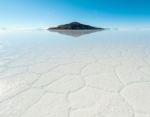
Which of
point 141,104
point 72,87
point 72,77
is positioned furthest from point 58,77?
point 141,104

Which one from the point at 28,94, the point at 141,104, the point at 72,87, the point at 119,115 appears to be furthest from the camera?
the point at 72,87

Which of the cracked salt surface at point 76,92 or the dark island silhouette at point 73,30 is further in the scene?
the dark island silhouette at point 73,30

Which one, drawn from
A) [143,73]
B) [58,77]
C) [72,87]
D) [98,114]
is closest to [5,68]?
[58,77]

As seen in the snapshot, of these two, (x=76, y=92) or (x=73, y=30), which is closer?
(x=76, y=92)

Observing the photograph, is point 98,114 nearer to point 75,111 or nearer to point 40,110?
point 75,111

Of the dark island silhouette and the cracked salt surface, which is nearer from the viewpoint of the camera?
the cracked salt surface

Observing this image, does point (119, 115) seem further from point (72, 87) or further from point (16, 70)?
point (16, 70)

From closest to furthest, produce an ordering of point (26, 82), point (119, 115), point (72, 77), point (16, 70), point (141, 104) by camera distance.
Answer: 1. point (119, 115)
2. point (141, 104)
3. point (26, 82)
4. point (72, 77)
5. point (16, 70)

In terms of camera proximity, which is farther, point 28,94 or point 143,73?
point 143,73

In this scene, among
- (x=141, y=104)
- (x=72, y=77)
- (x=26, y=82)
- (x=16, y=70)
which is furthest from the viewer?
(x=16, y=70)
